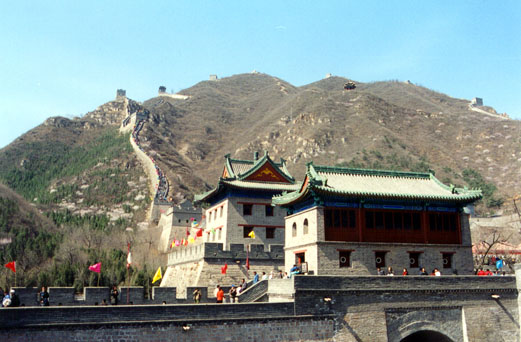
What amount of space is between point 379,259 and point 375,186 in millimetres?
4739

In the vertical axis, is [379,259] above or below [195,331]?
above

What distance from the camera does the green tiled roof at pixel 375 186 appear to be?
28797mm

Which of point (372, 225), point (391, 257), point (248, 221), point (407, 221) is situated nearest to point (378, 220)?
point (372, 225)

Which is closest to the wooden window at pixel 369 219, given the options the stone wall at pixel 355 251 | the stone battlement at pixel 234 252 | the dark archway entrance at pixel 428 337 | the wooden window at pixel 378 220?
the wooden window at pixel 378 220

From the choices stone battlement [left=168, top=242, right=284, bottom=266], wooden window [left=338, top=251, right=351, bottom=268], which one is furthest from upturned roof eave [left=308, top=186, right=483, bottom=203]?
stone battlement [left=168, top=242, right=284, bottom=266]

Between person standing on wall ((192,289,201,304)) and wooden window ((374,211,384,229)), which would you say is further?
wooden window ((374,211,384,229))

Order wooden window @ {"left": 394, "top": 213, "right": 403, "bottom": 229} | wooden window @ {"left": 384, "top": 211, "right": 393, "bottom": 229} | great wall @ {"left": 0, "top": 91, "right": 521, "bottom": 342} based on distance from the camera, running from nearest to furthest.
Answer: great wall @ {"left": 0, "top": 91, "right": 521, "bottom": 342}
wooden window @ {"left": 384, "top": 211, "right": 393, "bottom": 229}
wooden window @ {"left": 394, "top": 213, "right": 403, "bottom": 229}

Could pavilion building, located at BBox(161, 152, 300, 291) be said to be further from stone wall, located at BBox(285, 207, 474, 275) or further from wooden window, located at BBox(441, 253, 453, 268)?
wooden window, located at BBox(441, 253, 453, 268)

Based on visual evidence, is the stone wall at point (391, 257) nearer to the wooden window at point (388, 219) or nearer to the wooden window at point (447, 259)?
the wooden window at point (447, 259)

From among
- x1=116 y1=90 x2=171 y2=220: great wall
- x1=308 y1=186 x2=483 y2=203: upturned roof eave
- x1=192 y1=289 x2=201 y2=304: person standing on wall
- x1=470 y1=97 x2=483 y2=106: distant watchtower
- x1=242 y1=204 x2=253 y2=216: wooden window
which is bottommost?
x1=192 y1=289 x2=201 y2=304: person standing on wall

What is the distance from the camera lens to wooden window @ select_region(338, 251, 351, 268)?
28425mm

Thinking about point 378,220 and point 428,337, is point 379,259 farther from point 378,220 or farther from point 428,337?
point 428,337

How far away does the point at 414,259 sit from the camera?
30.2 meters

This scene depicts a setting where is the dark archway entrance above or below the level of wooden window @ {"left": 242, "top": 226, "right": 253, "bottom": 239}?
below
